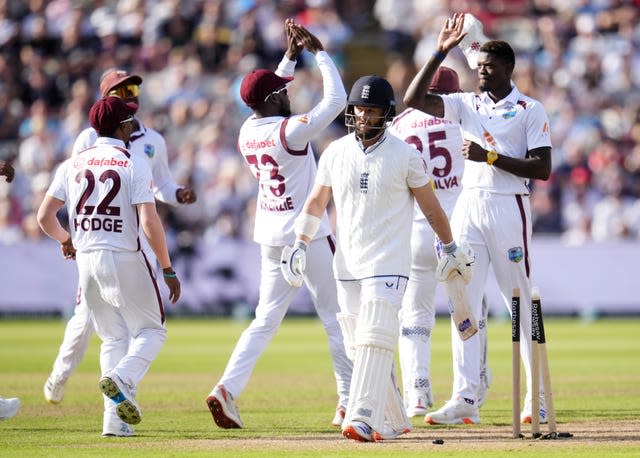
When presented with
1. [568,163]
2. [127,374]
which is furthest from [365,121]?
[568,163]

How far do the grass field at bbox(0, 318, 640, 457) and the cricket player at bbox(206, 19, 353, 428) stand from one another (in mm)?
514

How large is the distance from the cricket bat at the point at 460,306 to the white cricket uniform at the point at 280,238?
4.04ft

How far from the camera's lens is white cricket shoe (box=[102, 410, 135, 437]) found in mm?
8984

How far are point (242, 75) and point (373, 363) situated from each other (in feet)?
57.6

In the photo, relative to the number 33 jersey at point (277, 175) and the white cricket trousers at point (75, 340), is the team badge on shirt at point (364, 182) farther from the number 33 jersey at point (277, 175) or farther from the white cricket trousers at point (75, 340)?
the white cricket trousers at point (75, 340)

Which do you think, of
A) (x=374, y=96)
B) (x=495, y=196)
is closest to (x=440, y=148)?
(x=495, y=196)

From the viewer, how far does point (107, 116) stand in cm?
918

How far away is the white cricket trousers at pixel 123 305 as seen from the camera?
29.5ft

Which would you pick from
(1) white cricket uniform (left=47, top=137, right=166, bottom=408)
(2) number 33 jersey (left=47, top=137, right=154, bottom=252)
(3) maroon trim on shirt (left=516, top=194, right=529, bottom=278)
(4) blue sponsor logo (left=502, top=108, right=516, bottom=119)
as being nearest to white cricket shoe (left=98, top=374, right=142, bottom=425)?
(1) white cricket uniform (left=47, top=137, right=166, bottom=408)

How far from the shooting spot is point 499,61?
384 inches

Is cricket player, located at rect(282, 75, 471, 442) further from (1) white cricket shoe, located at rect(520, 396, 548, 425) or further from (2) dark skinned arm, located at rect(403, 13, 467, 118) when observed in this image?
(1) white cricket shoe, located at rect(520, 396, 548, 425)

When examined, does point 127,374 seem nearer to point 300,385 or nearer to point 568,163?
point 300,385

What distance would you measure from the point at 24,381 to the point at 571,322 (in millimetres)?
10623

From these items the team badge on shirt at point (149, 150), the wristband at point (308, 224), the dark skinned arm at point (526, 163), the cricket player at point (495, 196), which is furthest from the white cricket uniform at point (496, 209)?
the team badge on shirt at point (149, 150)
